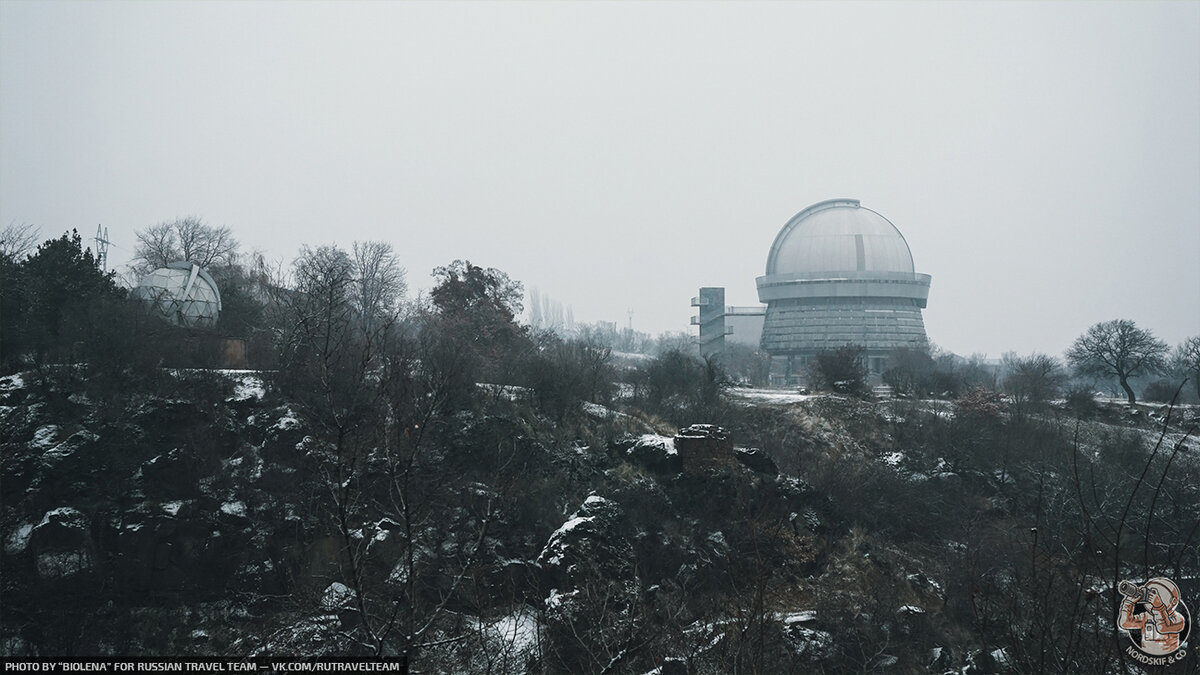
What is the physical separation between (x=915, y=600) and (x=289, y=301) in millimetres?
22657

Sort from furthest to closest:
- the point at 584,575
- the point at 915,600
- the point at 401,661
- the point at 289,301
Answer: the point at 289,301, the point at 915,600, the point at 584,575, the point at 401,661

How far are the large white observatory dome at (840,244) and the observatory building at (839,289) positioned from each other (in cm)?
9

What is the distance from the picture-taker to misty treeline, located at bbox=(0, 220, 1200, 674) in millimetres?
14844

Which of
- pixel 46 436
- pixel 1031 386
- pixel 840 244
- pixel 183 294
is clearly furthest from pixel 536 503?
pixel 840 244

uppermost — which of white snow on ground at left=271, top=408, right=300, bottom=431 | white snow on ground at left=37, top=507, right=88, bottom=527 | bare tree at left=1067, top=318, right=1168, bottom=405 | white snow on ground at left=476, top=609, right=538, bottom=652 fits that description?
bare tree at left=1067, top=318, right=1168, bottom=405

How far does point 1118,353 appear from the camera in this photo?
139 feet

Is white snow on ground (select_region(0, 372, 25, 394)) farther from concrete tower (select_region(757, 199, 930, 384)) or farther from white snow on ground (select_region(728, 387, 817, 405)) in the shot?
concrete tower (select_region(757, 199, 930, 384))

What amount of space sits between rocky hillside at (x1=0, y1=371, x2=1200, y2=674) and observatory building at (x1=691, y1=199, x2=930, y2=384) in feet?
148

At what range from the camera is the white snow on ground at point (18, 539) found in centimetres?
1652

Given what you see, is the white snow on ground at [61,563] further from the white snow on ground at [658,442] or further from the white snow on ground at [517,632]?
the white snow on ground at [658,442]

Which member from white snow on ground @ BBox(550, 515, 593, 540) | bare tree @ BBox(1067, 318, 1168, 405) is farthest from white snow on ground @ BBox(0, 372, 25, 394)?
bare tree @ BBox(1067, 318, 1168, 405)

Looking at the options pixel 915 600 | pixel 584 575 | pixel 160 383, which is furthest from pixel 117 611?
pixel 915 600

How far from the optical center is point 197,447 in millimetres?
20047

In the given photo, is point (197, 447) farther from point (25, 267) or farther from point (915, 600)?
point (915, 600)
